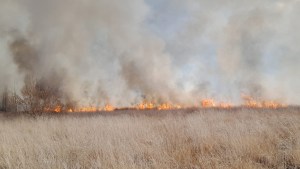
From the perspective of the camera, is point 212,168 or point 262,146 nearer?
point 212,168

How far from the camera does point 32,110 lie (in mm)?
23703

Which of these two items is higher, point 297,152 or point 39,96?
point 39,96

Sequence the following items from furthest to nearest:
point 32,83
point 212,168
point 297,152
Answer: point 32,83, point 297,152, point 212,168

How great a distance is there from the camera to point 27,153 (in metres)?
7.47

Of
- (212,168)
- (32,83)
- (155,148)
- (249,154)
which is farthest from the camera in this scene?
(32,83)

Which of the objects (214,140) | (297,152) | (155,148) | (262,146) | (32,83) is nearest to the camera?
(297,152)

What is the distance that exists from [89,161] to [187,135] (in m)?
3.62

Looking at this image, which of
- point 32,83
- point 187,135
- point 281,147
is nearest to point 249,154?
point 281,147

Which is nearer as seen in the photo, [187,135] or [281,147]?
[281,147]

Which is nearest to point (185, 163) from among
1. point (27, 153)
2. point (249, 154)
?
point (249, 154)

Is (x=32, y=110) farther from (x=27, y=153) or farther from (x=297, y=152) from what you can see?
→ (x=297, y=152)

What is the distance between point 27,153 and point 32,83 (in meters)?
16.1

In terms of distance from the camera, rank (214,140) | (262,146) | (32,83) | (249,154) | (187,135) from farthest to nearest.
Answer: (32,83)
(187,135)
(214,140)
(262,146)
(249,154)

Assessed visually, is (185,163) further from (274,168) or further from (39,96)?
(39,96)
